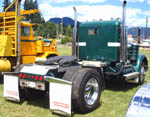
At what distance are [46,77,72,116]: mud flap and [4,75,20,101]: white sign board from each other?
1135 mm

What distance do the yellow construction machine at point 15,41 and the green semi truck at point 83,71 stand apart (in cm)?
270

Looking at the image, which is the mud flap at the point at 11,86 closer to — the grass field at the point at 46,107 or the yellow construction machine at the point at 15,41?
the grass field at the point at 46,107

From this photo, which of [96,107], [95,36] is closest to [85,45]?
[95,36]

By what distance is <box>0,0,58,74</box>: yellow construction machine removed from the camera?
8891mm

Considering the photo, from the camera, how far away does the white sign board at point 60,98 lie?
4469mm

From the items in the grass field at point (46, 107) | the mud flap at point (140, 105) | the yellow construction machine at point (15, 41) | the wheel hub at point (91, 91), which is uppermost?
the yellow construction machine at point (15, 41)

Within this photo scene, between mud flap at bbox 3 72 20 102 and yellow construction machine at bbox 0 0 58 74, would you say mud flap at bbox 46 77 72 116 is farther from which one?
yellow construction machine at bbox 0 0 58 74

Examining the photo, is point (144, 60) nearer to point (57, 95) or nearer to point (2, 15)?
point (57, 95)

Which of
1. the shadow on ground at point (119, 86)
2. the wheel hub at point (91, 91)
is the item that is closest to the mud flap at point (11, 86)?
the wheel hub at point (91, 91)

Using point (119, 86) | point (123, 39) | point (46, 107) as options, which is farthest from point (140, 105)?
point (119, 86)

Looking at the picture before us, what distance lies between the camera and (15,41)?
895 cm

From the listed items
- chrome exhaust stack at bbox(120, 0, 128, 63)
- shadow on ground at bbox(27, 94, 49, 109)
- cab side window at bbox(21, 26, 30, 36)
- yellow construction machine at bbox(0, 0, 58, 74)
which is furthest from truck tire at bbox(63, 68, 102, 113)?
cab side window at bbox(21, 26, 30, 36)

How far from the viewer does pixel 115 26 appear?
6996mm

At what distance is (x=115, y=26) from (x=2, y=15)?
568 cm
